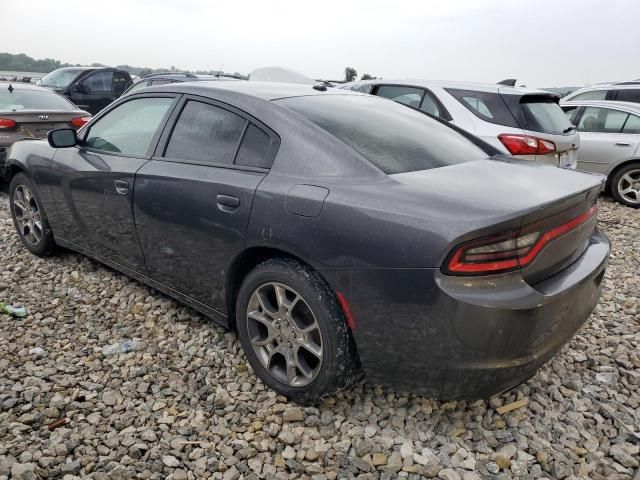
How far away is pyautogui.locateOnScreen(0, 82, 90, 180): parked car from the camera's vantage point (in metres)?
6.15

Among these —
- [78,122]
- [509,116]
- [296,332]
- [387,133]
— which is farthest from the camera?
[78,122]

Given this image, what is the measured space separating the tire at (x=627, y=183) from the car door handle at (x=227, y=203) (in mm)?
6547

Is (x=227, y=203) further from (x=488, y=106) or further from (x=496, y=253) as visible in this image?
(x=488, y=106)

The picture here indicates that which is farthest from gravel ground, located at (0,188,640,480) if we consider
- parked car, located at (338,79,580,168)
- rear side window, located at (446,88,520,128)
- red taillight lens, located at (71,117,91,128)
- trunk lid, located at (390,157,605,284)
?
red taillight lens, located at (71,117,91,128)

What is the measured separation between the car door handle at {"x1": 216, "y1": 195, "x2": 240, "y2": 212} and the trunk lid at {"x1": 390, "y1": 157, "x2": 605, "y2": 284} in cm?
80

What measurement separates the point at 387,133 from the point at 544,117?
372cm

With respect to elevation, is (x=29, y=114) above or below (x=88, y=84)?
below

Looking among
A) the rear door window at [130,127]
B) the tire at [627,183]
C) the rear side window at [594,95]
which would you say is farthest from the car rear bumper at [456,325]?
the rear side window at [594,95]

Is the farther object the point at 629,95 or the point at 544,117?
the point at 629,95

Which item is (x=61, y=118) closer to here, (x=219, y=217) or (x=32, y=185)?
(x=32, y=185)

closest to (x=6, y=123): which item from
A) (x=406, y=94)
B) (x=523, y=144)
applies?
(x=406, y=94)

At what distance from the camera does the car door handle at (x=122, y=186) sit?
125 inches

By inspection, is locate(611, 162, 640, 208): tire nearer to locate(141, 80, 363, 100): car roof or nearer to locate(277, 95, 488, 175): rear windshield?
locate(277, 95, 488, 175): rear windshield

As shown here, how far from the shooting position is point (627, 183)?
23.5 feet
